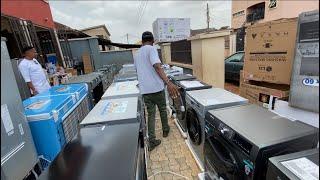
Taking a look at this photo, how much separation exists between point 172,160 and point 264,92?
1.38 metres

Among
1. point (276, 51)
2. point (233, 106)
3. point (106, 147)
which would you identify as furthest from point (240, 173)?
point (276, 51)

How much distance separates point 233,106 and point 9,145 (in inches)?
73.0

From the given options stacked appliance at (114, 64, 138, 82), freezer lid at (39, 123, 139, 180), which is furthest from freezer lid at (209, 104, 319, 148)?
stacked appliance at (114, 64, 138, 82)

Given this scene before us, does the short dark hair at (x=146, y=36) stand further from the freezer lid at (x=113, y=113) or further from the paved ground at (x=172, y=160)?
the paved ground at (x=172, y=160)

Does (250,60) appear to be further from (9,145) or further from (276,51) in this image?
(9,145)

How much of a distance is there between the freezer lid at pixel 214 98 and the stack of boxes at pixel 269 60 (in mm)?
305

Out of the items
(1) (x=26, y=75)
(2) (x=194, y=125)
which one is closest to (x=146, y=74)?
(2) (x=194, y=125)

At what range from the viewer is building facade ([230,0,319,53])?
10.3m

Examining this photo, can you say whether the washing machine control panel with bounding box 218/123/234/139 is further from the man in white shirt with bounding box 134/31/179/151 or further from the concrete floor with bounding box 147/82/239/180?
the man in white shirt with bounding box 134/31/179/151

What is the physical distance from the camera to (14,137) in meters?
1.55

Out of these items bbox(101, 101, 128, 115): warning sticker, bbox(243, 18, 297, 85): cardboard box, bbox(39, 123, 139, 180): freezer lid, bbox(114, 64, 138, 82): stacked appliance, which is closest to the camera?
bbox(39, 123, 139, 180): freezer lid

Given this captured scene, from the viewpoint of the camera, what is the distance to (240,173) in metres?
1.34

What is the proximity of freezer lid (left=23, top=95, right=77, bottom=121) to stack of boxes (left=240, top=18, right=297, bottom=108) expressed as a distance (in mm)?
2079

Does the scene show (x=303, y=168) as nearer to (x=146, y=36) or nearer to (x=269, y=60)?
(x=269, y=60)
